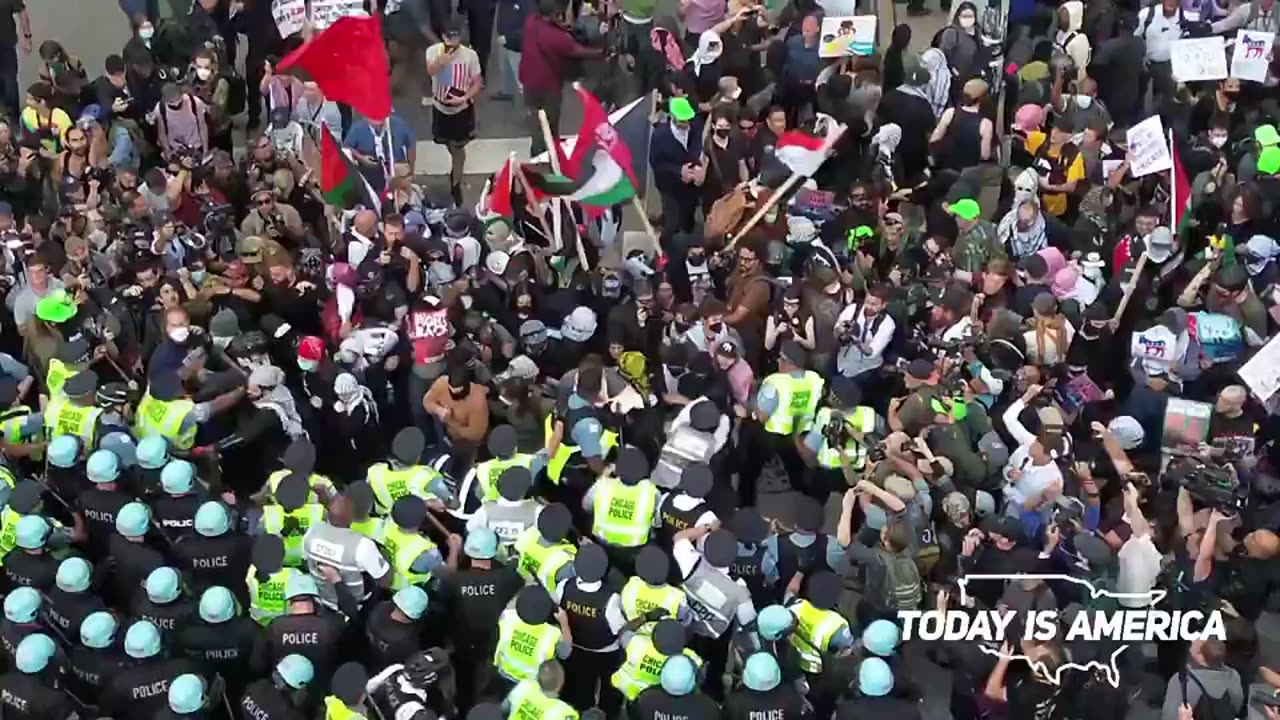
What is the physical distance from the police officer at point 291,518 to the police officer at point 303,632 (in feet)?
1.23

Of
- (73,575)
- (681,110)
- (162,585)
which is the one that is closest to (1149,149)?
(681,110)

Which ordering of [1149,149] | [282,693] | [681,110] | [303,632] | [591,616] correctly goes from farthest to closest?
[681,110] → [1149,149] → [591,616] → [303,632] → [282,693]

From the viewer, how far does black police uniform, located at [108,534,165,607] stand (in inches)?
288

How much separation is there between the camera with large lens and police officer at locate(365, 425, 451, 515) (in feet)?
12.5

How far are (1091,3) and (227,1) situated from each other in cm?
710

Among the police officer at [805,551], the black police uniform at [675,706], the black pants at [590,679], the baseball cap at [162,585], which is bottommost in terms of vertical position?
the black pants at [590,679]

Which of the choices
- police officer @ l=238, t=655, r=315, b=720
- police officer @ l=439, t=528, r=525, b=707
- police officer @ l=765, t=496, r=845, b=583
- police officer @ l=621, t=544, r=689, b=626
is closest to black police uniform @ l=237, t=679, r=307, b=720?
police officer @ l=238, t=655, r=315, b=720

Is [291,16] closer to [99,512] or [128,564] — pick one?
[99,512]

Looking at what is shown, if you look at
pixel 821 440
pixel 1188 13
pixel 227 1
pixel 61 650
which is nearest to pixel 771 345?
pixel 821 440

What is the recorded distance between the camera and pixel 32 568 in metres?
7.33

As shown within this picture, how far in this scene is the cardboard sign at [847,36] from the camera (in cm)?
1149

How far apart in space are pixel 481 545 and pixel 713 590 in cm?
110

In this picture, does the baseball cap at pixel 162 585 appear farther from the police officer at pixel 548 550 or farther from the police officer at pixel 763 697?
the police officer at pixel 763 697

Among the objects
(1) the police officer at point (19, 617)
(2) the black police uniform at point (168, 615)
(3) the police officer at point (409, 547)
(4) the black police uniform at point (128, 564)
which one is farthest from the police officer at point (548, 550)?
(1) the police officer at point (19, 617)
